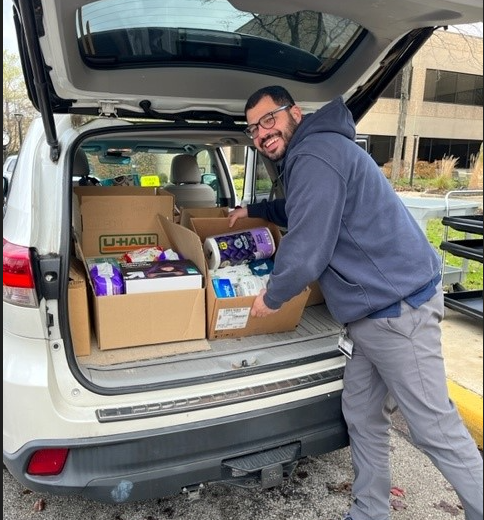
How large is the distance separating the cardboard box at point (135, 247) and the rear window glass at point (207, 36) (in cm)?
88

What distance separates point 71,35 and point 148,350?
1.42 m

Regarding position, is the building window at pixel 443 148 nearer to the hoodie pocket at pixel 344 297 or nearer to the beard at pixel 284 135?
the beard at pixel 284 135

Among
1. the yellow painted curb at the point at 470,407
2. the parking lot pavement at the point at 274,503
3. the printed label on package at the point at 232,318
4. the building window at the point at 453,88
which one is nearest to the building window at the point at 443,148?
the building window at the point at 453,88

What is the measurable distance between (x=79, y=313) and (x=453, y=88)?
2649 centimetres

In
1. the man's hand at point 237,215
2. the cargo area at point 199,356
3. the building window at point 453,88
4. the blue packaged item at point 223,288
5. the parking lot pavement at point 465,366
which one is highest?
the building window at point 453,88

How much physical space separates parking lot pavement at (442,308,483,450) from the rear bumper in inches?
46.9

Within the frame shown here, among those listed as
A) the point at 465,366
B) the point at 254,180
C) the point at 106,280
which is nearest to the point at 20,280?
the point at 106,280

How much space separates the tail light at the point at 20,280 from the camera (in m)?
1.82

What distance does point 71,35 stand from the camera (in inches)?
80.6

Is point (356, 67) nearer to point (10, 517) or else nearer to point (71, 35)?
point (71, 35)

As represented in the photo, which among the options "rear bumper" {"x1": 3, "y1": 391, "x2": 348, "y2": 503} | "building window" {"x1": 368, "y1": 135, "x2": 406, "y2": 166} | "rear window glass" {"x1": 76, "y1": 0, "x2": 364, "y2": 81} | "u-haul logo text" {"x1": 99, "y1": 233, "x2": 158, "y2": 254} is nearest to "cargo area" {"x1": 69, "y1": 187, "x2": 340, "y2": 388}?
"u-haul logo text" {"x1": 99, "y1": 233, "x2": 158, "y2": 254}

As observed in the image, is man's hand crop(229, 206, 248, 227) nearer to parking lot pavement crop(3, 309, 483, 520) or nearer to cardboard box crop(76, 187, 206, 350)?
cardboard box crop(76, 187, 206, 350)

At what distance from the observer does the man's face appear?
2.06 metres

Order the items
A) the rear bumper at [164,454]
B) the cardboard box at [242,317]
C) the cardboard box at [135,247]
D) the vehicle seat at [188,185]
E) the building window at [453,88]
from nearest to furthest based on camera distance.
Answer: the rear bumper at [164,454], the cardboard box at [135,247], the cardboard box at [242,317], the vehicle seat at [188,185], the building window at [453,88]
